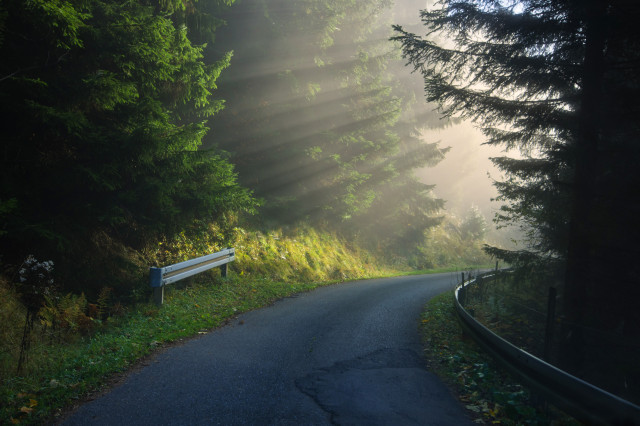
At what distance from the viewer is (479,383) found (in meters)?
5.33

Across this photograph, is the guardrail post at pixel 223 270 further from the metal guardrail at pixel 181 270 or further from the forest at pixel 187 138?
Result: the forest at pixel 187 138

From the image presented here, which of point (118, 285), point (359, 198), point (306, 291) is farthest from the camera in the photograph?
point (359, 198)

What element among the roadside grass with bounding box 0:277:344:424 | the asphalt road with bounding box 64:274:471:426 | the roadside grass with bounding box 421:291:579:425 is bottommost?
the roadside grass with bounding box 421:291:579:425

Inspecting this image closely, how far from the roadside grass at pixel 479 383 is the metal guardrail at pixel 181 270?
18.7ft

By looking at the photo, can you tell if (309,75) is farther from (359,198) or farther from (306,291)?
(306,291)

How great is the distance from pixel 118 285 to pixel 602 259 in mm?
10593

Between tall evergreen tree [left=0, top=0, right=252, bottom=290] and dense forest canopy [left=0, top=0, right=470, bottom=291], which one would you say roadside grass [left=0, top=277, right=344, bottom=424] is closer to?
dense forest canopy [left=0, top=0, right=470, bottom=291]

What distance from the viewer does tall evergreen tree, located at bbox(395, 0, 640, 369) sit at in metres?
7.16

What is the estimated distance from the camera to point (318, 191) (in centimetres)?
1852

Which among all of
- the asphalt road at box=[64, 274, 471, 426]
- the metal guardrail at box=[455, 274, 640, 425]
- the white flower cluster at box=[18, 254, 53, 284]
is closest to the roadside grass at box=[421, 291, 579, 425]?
the asphalt road at box=[64, 274, 471, 426]

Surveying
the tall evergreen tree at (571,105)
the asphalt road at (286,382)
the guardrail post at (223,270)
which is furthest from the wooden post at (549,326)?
the guardrail post at (223,270)

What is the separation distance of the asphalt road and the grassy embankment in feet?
1.35

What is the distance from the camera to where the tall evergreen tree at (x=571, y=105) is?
7160 mm

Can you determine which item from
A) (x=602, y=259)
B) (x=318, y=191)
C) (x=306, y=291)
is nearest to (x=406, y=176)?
(x=318, y=191)
